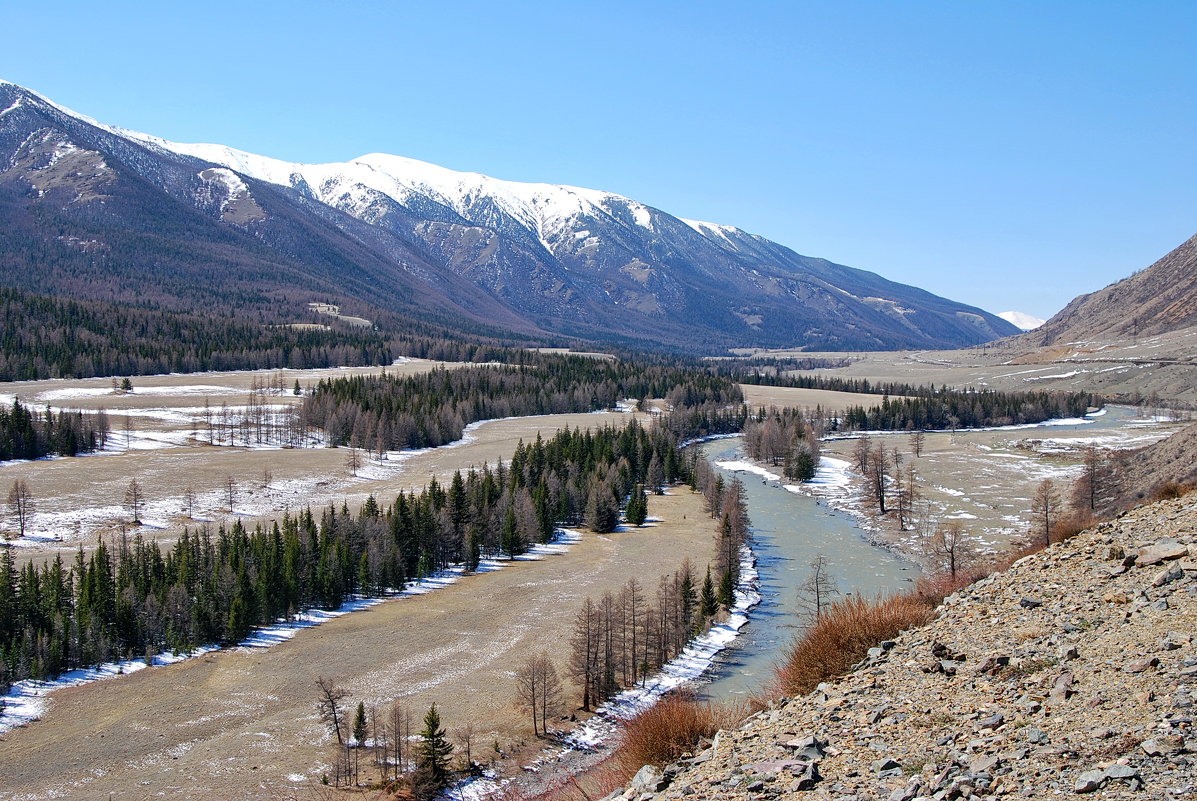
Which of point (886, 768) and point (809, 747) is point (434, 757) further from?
point (886, 768)

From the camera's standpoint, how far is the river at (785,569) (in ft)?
166

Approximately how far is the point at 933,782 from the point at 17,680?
58736mm

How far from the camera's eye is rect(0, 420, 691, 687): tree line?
55.4 m

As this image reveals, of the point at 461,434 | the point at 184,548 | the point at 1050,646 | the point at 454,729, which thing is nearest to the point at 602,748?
the point at 454,729

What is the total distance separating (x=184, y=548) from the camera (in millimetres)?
66688

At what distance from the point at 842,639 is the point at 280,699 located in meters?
41.4

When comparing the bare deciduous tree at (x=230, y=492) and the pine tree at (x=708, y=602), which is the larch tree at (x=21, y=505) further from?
the pine tree at (x=708, y=602)

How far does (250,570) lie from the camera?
65.0 metres

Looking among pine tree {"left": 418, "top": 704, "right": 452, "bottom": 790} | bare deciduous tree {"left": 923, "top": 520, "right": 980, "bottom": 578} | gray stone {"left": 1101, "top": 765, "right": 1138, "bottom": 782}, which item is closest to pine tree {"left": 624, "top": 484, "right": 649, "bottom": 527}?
bare deciduous tree {"left": 923, "top": 520, "right": 980, "bottom": 578}

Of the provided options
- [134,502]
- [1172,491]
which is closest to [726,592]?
[1172,491]

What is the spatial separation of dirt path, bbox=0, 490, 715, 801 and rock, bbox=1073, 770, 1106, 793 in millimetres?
36388

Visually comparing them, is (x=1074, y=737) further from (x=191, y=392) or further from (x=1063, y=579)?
(x=191, y=392)

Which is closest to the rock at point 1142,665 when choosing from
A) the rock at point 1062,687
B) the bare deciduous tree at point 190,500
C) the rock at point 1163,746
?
the rock at point 1062,687

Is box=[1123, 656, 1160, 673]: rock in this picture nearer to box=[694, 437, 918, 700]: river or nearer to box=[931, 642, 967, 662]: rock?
box=[931, 642, 967, 662]: rock
